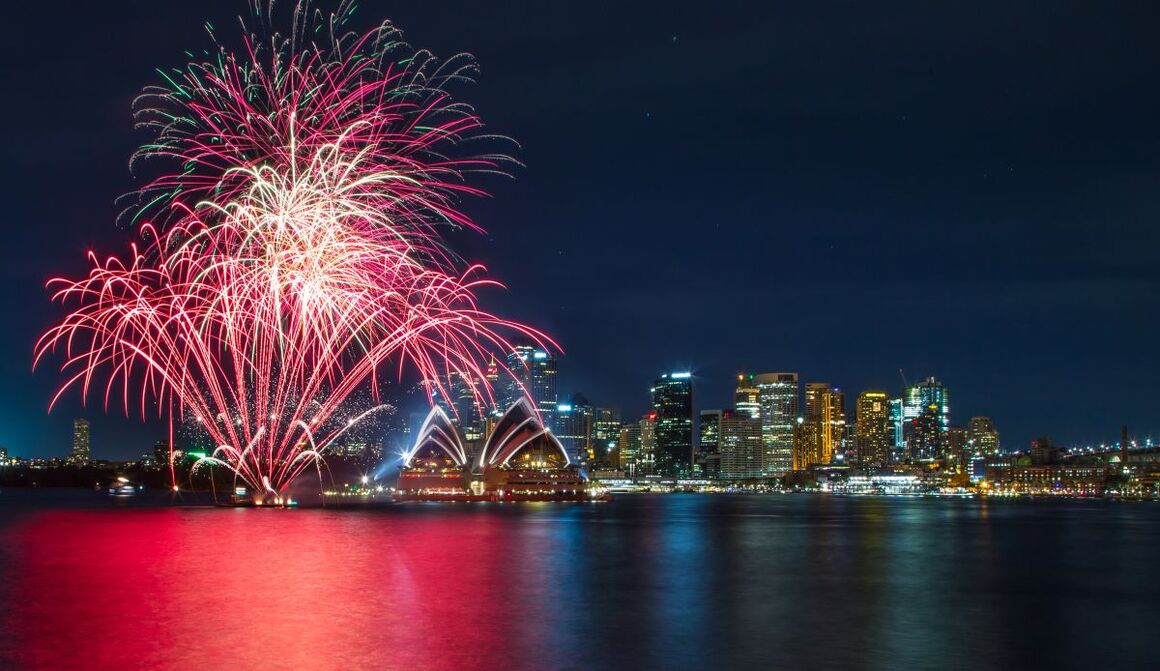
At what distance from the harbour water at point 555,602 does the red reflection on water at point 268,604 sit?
96 mm

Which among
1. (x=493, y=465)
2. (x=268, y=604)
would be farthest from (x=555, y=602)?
(x=493, y=465)

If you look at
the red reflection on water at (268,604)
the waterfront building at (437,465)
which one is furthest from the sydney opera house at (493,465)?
the red reflection on water at (268,604)

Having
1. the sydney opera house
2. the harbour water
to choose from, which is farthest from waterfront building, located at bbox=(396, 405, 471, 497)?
the harbour water

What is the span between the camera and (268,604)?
27812mm

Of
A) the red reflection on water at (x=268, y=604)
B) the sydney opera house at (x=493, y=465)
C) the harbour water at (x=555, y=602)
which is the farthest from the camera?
the sydney opera house at (x=493, y=465)

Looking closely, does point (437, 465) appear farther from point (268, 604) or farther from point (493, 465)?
point (268, 604)

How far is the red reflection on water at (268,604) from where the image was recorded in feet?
68.4

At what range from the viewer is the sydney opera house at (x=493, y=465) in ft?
411

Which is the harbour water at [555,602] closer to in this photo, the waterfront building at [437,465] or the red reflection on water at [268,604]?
the red reflection on water at [268,604]

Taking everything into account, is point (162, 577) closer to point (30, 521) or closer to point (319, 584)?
point (319, 584)

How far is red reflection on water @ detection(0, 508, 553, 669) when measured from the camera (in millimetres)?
20859

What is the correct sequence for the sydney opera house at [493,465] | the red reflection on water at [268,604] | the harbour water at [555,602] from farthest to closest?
1. the sydney opera house at [493,465]
2. the harbour water at [555,602]
3. the red reflection on water at [268,604]

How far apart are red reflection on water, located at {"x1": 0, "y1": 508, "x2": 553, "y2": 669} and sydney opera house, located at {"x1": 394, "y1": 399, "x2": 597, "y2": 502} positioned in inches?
2844

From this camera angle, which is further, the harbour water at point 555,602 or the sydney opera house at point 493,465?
the sydney opera house at point 493,465
